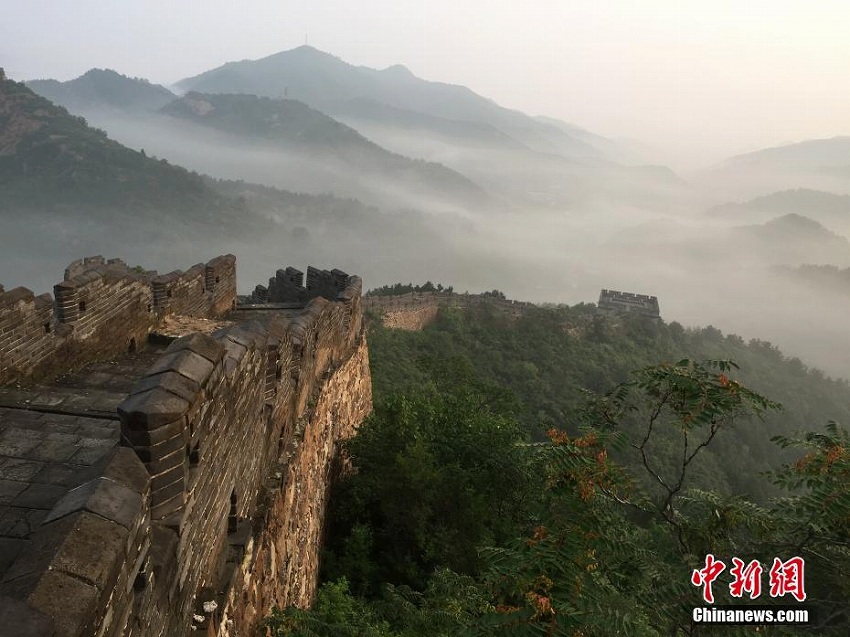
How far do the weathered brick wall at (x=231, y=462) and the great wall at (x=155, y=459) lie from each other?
1 cm

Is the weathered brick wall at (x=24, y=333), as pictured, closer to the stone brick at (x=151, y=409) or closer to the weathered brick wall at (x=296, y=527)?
the weathered brick wall at (x=296, y=527)

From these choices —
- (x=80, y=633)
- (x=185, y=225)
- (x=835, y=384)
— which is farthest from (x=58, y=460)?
(x=185, y=225)

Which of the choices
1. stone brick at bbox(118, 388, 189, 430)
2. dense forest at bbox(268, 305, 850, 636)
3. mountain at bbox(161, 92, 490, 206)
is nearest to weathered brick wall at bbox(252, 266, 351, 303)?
dense forest at bbox(268, 305, 850, 636)

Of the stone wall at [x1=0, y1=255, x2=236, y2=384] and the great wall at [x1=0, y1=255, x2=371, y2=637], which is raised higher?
the stone wall at [x1=0, y1=255, x2=236, y2=384]

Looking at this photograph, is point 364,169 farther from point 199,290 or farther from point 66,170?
point 199,290

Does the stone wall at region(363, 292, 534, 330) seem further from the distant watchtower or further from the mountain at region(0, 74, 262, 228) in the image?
the mountain at region(0, 74, 262, 228)

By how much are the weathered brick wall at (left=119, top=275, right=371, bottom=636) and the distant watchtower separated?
38273 mm

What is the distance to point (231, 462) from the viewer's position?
3.95m

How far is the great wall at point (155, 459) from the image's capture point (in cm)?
217

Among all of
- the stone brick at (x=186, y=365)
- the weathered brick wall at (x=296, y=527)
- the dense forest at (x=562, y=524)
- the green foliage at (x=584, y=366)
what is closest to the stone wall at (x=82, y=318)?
the weathered brick wall at (x=296, y=527)

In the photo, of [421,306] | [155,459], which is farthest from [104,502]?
[421,306]

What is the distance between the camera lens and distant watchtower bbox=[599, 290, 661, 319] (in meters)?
42.2

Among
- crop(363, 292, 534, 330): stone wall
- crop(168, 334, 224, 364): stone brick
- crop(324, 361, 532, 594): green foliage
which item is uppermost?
crop(363, 292, 534, 330): stone wall

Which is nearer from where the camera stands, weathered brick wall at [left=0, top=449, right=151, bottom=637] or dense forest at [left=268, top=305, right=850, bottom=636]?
weathered brick wall at [left=0, top=449, right=151, bottom=637]
